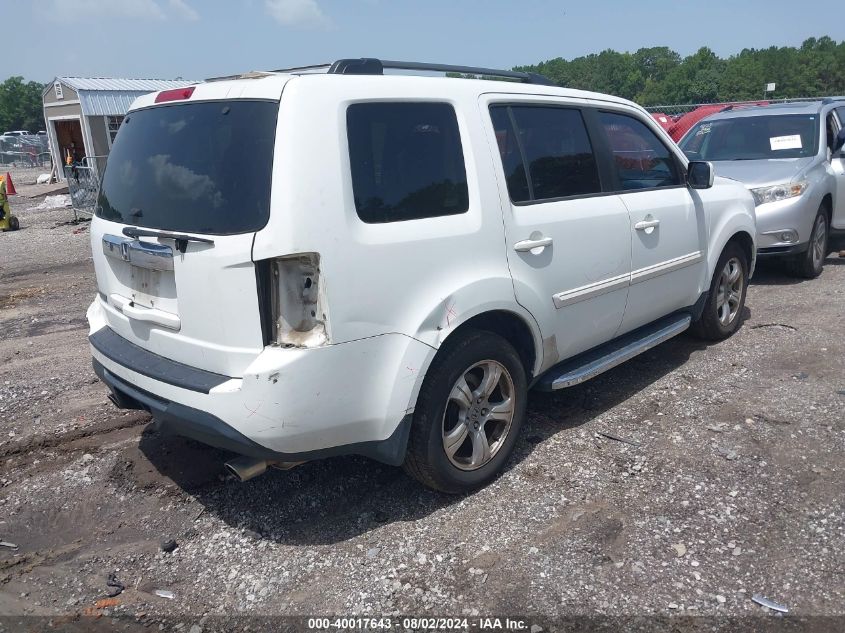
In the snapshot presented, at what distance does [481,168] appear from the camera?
3.40 m

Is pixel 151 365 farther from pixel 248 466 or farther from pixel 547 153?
pixel 547 153

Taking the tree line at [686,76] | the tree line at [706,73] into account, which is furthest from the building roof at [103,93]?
the tree line at [686,76]

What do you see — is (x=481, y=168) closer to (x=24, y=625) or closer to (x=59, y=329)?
(x=24, y=625)

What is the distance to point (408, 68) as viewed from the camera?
3500mm

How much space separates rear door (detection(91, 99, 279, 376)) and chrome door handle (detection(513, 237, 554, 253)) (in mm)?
1362

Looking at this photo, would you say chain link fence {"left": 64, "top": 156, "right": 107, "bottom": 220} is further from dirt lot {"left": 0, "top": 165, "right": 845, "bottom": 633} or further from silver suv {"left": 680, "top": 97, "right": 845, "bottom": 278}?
silver suv {"left": 680, "top": 97, "right": 845, "bottom": 278}

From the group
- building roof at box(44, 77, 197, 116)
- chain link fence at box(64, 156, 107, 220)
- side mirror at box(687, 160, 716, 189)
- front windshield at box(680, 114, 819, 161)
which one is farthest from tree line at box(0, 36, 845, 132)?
side mirror at box(687, 160, 716, 189)

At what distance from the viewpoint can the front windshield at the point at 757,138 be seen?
8.09 metres

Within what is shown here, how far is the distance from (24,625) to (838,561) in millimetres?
3398

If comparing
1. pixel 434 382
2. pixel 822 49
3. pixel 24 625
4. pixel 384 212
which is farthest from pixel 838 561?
pixel 822 49

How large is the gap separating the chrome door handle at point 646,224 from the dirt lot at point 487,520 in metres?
1.19

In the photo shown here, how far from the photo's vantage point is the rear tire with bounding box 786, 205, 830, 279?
767 cm

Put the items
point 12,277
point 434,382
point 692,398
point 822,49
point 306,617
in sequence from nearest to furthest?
point 306,617 < point 434,382 < point 692,398 < point 12,277 < point 822,49

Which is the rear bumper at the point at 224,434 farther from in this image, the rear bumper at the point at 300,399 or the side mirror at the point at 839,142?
the side mirror at the point at 839,142
